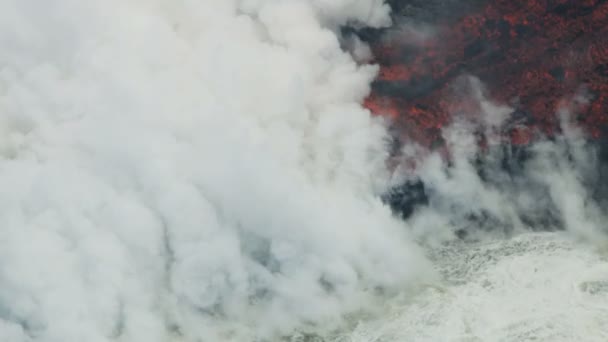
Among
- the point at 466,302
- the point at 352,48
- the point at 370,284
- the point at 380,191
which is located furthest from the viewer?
the point at 352,48

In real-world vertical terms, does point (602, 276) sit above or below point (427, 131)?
below

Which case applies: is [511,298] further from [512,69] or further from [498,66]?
[498,66]

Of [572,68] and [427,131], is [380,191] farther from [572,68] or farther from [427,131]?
[572,68]

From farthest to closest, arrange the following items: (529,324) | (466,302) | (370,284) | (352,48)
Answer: (352,48), (370,284), (466,302), (529,324)

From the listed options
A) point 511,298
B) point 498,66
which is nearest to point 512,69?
point 498,66

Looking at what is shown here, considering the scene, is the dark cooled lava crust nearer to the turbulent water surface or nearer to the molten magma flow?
the molten magma flow

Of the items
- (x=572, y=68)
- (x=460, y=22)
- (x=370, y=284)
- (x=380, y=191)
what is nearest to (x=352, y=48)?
(x=460, y=22)

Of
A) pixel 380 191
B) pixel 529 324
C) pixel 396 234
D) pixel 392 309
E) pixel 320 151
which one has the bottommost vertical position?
pixel 529 324
